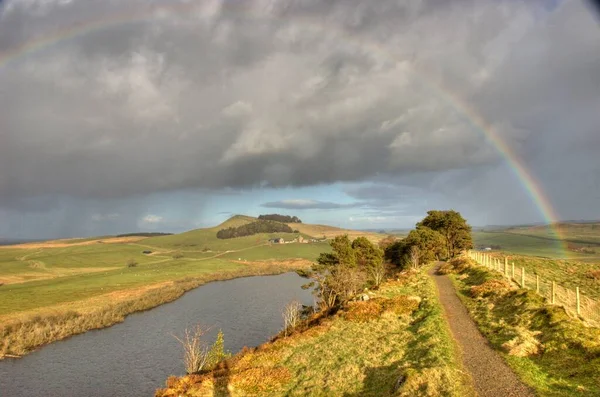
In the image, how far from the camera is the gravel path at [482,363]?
16.2 m

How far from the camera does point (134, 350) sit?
68.2m

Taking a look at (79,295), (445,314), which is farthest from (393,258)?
(79,295)

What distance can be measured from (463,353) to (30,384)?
204 ft

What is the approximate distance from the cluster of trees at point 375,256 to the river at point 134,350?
12.0 metres

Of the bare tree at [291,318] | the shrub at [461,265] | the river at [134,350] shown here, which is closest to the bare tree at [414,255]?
the shrub at [461,265]

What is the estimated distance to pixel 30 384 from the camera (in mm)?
54250

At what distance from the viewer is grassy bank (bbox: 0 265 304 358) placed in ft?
236

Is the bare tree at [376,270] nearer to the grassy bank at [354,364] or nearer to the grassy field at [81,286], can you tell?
the grassy bank at [354,364]

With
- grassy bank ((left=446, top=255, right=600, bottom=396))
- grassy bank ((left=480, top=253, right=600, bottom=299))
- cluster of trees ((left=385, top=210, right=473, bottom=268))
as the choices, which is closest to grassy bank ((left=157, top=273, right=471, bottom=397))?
grassy bank ((left=446, top=255, right=600, bottom=396))

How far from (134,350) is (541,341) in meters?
67.7

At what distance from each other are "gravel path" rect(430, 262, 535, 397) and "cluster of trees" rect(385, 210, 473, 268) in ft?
170

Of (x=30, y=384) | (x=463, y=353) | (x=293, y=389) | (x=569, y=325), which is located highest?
(x=569, y=325)

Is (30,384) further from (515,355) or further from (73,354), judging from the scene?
(515,355)

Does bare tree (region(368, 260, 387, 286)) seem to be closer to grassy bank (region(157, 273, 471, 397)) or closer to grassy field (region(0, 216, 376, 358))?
grassy bank (region(157, 273, 471, 397))
